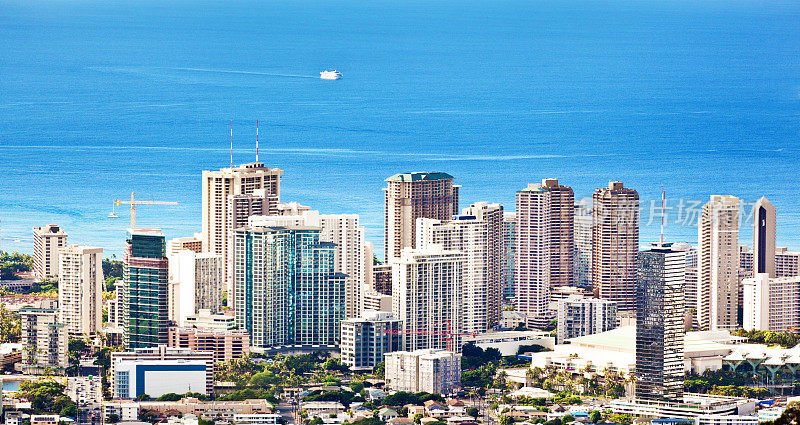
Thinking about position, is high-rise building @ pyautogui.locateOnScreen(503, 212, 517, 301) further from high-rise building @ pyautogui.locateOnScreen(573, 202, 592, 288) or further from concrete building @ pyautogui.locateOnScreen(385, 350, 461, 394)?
concrete building @ pyautogui.locateOnScreen(385, 350, 461, 394)

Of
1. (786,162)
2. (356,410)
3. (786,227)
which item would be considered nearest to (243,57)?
(786,162)

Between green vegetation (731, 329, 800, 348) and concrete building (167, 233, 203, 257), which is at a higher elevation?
Result: concrete building (167, 233, 203, 257)

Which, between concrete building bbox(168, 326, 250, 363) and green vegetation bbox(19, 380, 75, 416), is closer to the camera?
green vegetation bbox(19, 380, 75, 416)

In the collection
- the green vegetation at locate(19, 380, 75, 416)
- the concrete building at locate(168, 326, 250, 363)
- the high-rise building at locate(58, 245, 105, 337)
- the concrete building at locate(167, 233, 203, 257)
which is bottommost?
the green vegetation at locate(19, 380, 75, 416)

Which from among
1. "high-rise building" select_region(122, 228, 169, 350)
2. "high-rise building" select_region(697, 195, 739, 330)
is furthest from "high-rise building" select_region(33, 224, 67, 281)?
"high-rise building" select_region(697, 195, 739, 330)

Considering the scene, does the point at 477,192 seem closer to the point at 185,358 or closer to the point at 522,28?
the point at 185,358

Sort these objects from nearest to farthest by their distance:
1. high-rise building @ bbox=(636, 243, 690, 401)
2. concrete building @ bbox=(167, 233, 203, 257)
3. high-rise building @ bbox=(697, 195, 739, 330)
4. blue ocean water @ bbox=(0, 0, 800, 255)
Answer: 1. high-rise building @ bbox=(636, 243, 690, 401)
2. high-rise building @ bbox=(697, 195, 739, 330)
3. concrete building @ bbox=(167, 233, 203, 257)
4. blue ocean water @ bbox=(0, 0, 800, 255)

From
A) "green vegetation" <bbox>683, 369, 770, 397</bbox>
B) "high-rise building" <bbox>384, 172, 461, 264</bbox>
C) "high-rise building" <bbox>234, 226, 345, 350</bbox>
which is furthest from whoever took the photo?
"high-rise building" <bbox>384, 172, 461, 264</bbox>

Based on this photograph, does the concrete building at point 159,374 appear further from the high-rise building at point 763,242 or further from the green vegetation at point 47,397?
the high-rise building at point 763,242
